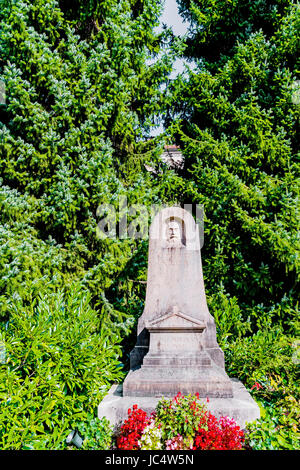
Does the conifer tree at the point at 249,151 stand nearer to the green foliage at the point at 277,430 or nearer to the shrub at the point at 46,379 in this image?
the green foliage at the point at 277,430

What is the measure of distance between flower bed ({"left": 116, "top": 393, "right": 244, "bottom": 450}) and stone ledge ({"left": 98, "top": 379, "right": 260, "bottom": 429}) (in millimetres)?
97

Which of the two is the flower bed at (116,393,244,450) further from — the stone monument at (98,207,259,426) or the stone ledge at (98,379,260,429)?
the stone monument at (98,207,259,426)

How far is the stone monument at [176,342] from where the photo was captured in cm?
347

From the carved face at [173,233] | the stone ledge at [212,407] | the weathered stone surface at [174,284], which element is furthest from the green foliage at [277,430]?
the carved face at [173,233]

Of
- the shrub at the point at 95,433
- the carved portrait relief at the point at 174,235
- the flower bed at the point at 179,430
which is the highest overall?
the carved portrait relief at the point at 174,235

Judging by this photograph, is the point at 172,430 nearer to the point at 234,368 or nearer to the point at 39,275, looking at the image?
the point at 234,368

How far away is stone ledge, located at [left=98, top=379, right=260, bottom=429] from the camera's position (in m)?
3.24

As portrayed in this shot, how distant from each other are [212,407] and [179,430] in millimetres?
495

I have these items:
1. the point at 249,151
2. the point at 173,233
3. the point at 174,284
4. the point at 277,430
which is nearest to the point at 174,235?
the point at 173,233

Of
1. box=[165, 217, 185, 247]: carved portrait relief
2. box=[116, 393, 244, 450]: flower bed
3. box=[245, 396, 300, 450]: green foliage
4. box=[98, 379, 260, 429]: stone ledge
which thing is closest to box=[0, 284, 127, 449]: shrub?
box=[98, 379, 260, 429]: stone ledge

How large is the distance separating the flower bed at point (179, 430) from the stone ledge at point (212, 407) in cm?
10

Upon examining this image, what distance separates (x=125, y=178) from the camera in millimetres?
6172

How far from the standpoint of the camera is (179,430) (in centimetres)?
295
